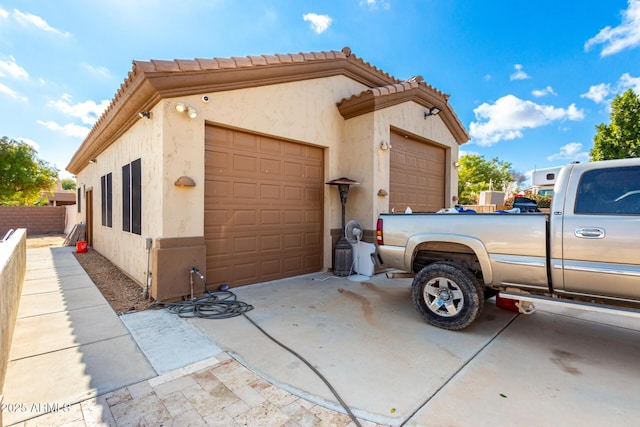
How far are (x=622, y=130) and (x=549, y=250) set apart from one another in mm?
20607

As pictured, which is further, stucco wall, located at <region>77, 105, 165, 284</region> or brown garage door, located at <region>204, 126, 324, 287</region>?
brown garage door, located at <region>204, 126, 324, 287</region>

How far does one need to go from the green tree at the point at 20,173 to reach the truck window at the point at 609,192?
29.5 metres

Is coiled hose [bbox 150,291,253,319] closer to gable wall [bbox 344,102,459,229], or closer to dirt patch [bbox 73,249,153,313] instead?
dirt patch [bbox 73,249,153,313]

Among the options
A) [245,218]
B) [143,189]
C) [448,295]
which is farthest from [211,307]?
[448,295]

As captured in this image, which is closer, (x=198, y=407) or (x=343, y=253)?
(x=198, y=407)

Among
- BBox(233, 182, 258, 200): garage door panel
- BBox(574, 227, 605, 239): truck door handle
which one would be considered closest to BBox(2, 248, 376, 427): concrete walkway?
BBox(233, 182, 258, 200): garage door panel

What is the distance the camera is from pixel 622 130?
52.8 ft

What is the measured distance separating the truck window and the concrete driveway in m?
1.63

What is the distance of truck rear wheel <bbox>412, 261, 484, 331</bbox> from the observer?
355cm

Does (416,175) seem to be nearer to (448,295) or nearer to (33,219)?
(448,295)

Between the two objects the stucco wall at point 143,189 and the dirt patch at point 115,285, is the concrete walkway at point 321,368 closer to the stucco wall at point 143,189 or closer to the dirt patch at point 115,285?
the dirt patch at point 115,285

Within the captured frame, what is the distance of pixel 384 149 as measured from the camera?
7.11 metres

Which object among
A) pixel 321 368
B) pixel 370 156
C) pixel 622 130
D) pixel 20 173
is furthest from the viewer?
pixel 20 173

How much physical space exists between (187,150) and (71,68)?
1124 centimetres
